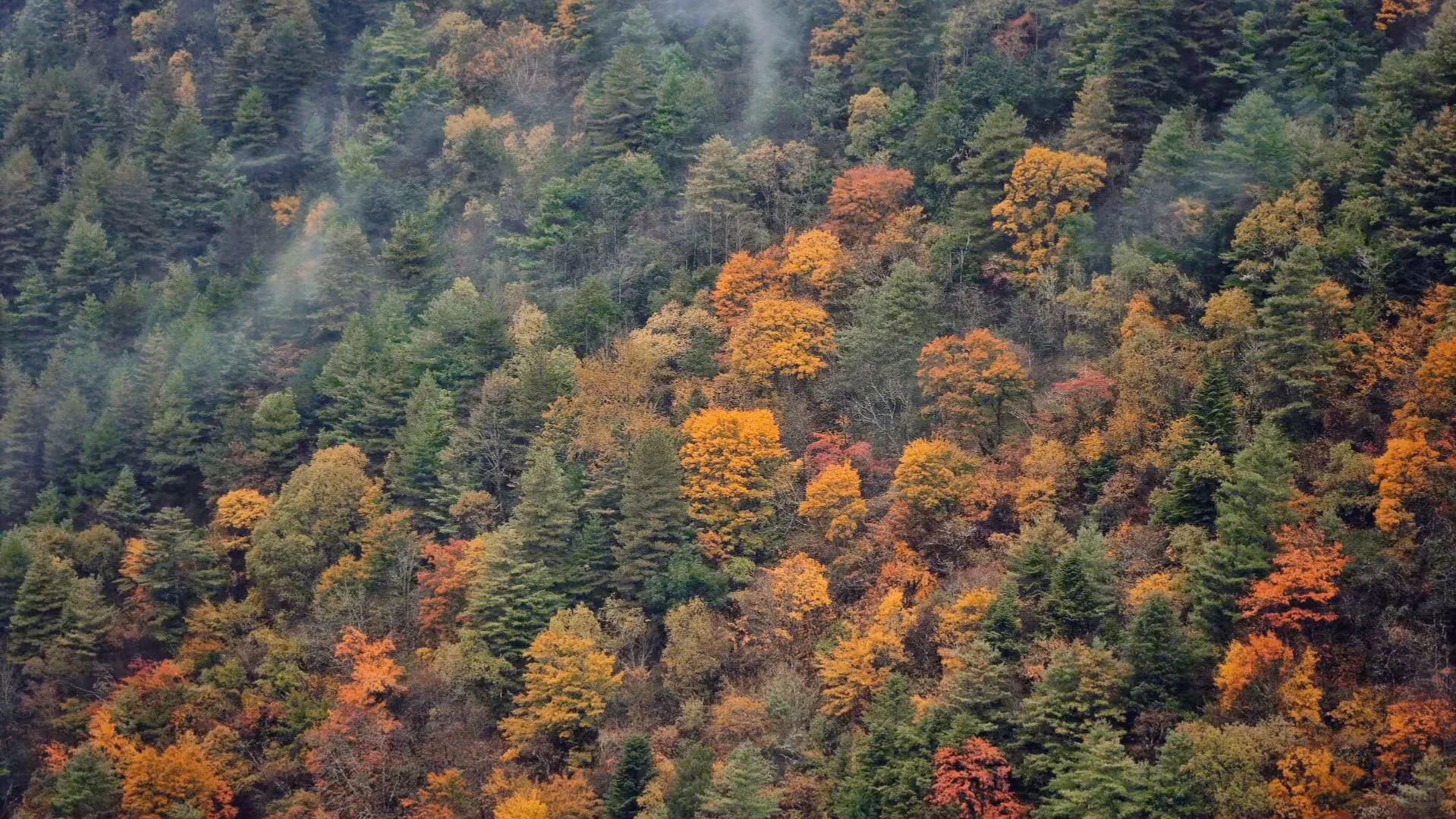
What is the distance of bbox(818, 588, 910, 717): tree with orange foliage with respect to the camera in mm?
61594

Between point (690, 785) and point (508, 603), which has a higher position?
point (690, 785)

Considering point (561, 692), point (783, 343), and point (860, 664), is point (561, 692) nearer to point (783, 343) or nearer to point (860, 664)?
point (860, 664)

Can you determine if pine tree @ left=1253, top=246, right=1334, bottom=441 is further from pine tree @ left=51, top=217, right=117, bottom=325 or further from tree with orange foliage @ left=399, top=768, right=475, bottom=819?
pine tree @ left=51, top=217, right=117, bottom=325

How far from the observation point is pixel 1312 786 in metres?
50.3

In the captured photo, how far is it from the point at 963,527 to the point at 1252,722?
48.4 feet

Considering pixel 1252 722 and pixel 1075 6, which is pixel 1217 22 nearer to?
pixel 1075 6

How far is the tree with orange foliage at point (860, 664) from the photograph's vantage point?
61594 millimetres

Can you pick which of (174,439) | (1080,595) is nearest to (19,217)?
(174,439)

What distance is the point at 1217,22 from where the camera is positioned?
8150 cm

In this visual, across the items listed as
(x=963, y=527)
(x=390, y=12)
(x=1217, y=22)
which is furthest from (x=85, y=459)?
(x=1217, y=22)

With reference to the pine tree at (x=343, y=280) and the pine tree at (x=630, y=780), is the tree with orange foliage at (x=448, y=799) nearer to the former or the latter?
the pine tree at (x=630, y=780)

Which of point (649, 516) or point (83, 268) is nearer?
point (649, 516)

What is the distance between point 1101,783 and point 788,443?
2474 cm

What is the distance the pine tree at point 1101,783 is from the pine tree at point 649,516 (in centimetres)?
2187
